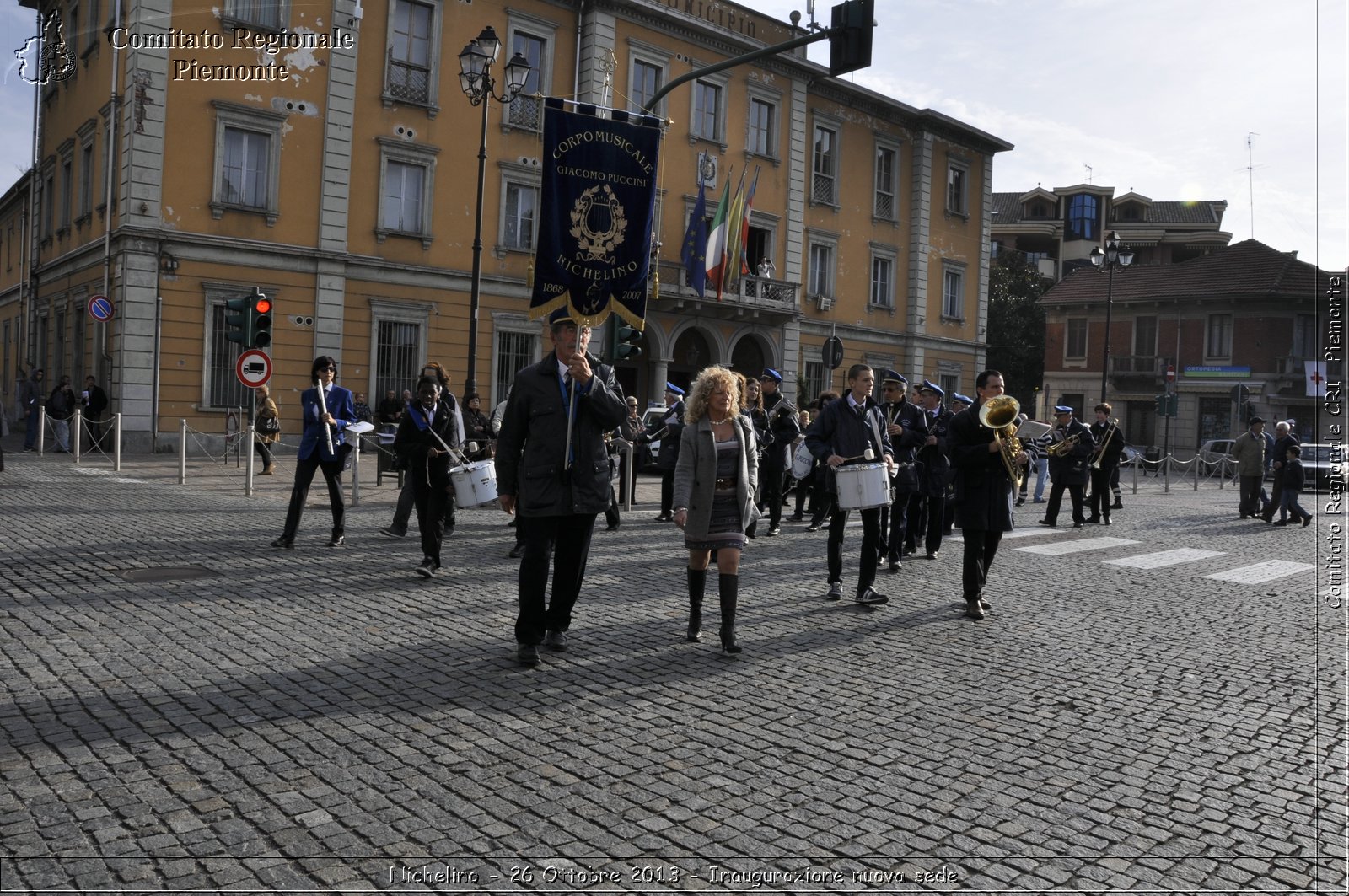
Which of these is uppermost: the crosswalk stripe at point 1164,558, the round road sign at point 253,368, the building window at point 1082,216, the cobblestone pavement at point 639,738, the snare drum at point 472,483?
the building window at point 1082,216

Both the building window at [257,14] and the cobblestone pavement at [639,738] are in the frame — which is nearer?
the cobblestone pavement at [639,738]

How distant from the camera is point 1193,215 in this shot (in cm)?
6481

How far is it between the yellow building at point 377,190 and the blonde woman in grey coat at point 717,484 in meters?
12.7

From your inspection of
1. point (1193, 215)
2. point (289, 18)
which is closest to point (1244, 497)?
point (289, 18)

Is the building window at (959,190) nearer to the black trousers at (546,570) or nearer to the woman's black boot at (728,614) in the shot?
the woman's black boot at (728,614)

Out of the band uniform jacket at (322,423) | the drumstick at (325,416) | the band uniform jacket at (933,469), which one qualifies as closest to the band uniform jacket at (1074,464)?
the band uniform jacket at (933,469)

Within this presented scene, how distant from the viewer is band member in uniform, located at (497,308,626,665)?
623 cm

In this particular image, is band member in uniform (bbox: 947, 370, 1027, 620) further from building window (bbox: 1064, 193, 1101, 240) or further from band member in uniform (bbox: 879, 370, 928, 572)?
building window (bbox: 1064, 193, 1101, 240)

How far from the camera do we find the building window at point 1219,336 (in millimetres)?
48281

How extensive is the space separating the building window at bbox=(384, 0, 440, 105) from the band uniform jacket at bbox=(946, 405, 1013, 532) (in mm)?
21399

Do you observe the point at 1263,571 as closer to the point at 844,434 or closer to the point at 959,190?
the point at 844,434

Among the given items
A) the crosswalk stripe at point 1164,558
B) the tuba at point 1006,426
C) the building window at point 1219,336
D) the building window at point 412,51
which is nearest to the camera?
the tuba at point 1006,426

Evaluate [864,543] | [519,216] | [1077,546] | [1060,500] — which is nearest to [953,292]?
[519,216]

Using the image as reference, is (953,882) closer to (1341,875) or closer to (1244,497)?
(1341,875)
